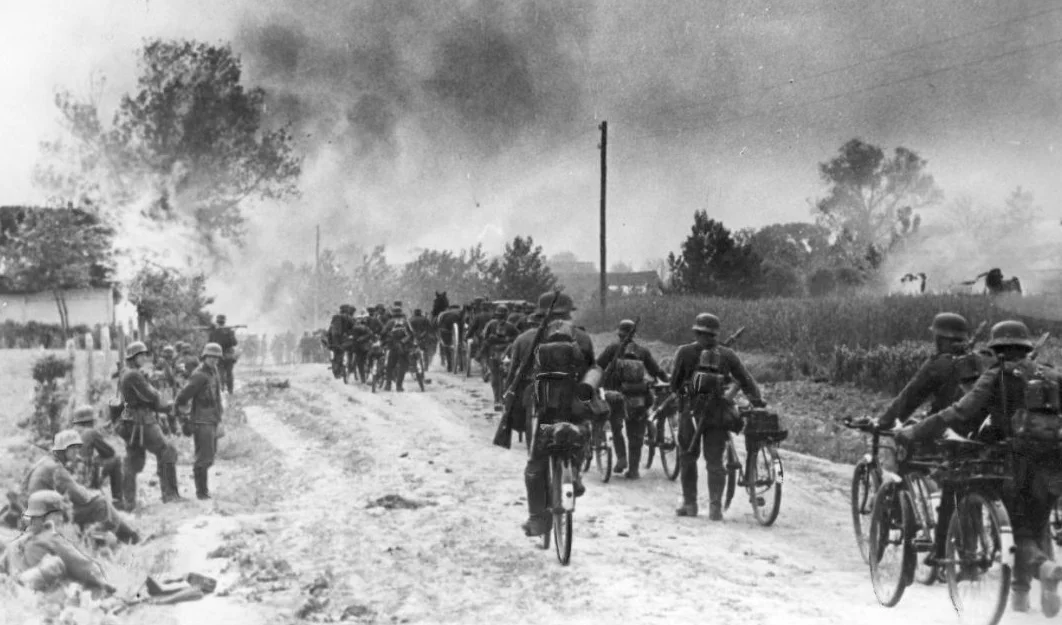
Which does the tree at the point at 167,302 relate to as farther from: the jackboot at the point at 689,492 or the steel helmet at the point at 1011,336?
the steel helmet at the point at 1011,336

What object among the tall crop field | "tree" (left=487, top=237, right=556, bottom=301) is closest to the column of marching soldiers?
the tall crop field

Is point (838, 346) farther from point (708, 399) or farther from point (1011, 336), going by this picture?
point (1011, 336)

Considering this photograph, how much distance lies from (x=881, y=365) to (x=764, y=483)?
496 inches

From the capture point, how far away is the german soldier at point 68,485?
8.77 m

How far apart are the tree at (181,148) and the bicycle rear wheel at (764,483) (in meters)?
9.92

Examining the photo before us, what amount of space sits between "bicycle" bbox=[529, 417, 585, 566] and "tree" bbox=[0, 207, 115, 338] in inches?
509

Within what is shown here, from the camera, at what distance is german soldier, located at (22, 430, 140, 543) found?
28.8 feet

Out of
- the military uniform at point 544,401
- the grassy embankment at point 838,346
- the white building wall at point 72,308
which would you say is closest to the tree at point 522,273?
the grassy embankment at point 838,346

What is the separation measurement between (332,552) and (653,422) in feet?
16.5

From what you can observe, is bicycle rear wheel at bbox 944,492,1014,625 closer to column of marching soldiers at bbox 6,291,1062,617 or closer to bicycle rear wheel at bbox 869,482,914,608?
column of marching soldiers at bbox 6,291,1062,617

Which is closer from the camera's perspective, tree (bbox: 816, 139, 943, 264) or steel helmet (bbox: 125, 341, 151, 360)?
steel helmet (bbox: 125, 341, 151, 360)

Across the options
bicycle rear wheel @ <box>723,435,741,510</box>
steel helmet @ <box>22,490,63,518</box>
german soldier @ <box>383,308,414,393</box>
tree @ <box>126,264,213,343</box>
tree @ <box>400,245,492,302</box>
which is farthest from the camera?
tree @ <box>400,245,492,302</box>

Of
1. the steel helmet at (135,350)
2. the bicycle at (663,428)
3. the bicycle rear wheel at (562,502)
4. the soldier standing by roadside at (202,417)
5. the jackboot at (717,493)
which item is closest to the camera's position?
the bicycle rear wheel at (562,502)

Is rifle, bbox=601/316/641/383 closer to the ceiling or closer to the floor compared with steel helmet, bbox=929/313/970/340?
closer to the floor
